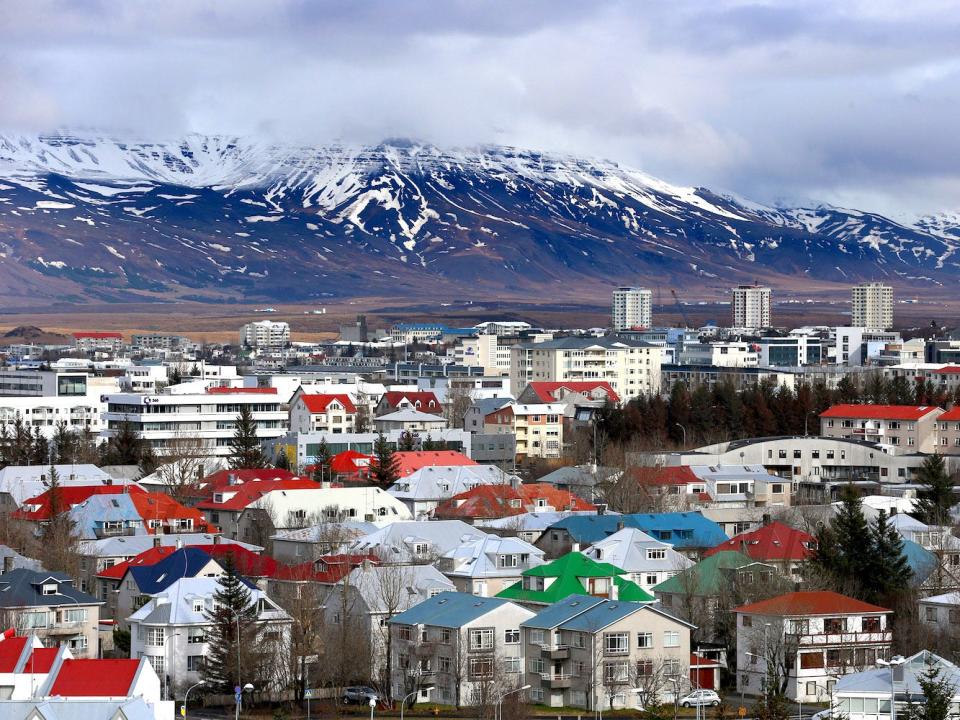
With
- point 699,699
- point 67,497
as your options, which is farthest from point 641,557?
point 67,497

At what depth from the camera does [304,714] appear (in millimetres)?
40156

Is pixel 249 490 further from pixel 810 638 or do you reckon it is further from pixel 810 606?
pixel 810 638

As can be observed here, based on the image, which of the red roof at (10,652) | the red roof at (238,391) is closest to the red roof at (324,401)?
the red roof at (238,391)

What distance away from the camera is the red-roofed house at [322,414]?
10300 cm

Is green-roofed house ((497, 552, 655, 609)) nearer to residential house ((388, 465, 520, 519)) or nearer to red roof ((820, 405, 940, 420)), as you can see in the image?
residential house ((388, 465, 520, 519))

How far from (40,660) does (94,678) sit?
1696 mm

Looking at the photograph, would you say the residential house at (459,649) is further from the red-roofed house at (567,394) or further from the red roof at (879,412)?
the red-roofed house at (567,394)

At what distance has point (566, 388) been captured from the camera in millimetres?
117500

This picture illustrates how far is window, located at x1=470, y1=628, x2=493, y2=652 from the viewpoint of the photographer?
41.8 metres

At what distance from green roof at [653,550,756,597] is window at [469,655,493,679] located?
677 centimetres

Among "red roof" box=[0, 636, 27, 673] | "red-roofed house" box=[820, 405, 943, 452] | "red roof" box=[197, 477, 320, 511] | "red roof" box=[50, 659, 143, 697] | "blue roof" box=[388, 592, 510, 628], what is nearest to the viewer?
"red roof" box=[50, 659, 143, 697]

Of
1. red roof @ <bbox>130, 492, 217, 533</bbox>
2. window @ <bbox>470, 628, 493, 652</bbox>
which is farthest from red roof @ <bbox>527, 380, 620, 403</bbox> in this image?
window @ <bbox>470, 628, 493, 652</bbox>

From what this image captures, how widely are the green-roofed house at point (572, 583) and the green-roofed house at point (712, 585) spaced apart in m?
0.75

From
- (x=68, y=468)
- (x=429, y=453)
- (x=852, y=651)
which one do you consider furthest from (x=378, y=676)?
(x=429, y=453)
